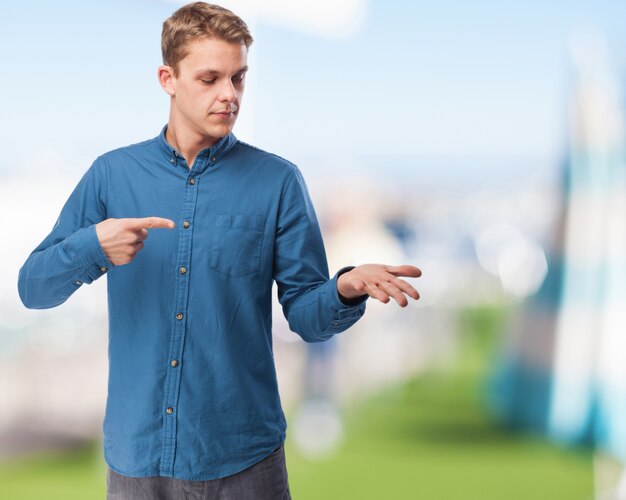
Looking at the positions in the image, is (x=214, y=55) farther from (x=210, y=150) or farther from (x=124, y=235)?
(x=124, y=235)

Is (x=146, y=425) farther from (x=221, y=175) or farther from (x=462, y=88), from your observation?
(x=462, y=88)

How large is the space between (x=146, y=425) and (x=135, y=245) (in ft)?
0.85

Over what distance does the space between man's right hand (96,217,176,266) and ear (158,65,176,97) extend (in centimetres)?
23

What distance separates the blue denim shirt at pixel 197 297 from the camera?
3.79 feet

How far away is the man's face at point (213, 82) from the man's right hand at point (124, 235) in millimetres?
176

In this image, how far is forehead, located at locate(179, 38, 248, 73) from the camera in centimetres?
114

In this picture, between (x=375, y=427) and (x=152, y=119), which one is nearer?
(x=152, y=119)

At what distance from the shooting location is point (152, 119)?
11.6 feet

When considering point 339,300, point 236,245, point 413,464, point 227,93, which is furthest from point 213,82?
point 413,464

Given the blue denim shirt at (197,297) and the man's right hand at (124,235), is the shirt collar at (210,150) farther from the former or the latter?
the man's right hand at (124,235)

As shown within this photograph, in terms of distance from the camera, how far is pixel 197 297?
1165mm

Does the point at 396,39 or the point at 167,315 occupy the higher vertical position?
Result: the point at 396,39

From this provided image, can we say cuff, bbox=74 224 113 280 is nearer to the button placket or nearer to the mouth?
the button placket

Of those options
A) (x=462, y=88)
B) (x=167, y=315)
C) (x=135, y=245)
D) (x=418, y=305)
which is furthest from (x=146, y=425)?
(x=462, y=88)
